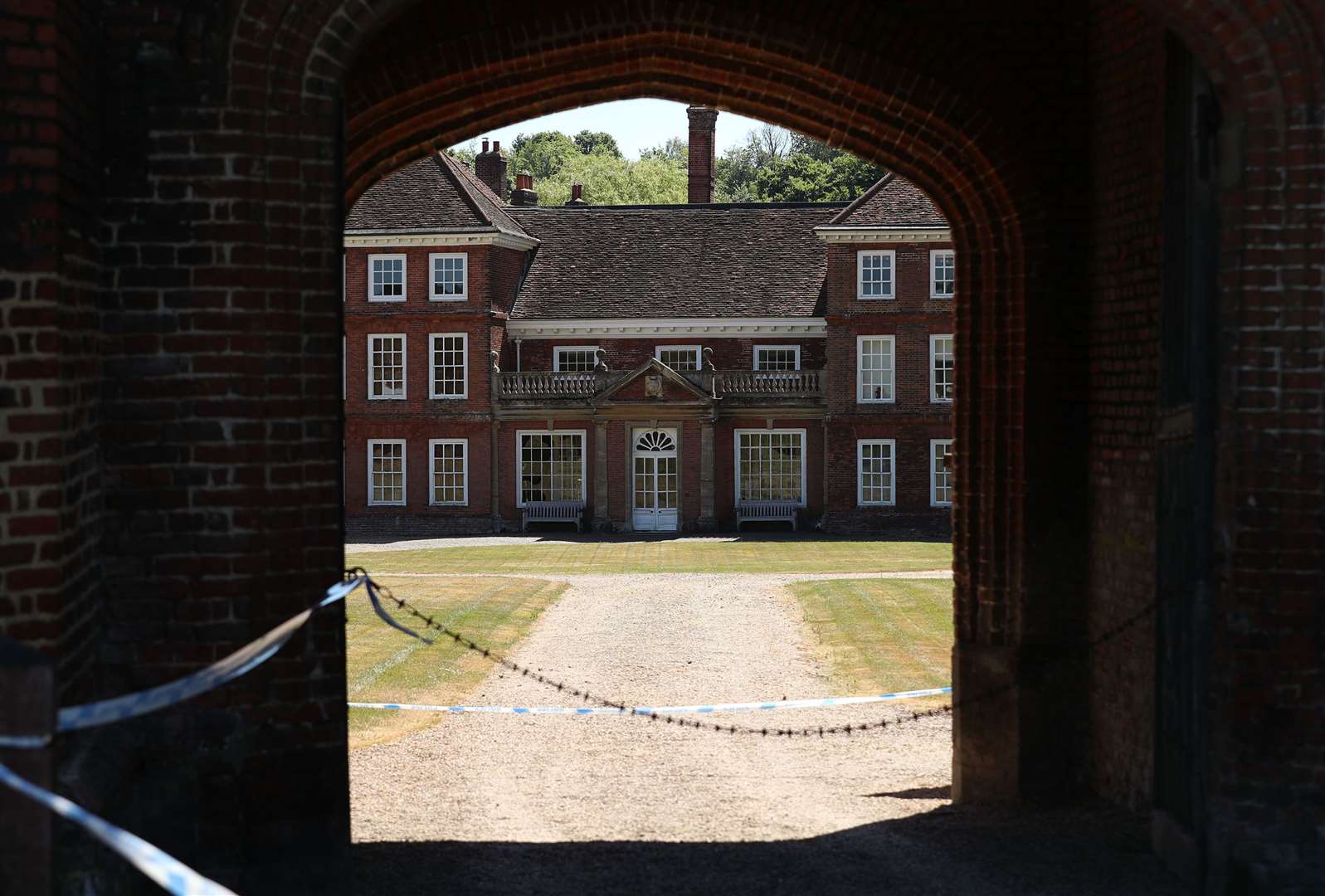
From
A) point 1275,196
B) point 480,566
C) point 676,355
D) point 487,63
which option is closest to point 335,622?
point 487,63

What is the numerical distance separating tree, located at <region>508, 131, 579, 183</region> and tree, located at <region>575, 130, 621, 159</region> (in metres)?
4.16

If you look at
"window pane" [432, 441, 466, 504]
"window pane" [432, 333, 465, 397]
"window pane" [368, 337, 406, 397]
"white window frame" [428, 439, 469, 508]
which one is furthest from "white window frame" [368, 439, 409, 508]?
"window pane" [432, 333, 465, 397]

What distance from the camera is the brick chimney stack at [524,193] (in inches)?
2012

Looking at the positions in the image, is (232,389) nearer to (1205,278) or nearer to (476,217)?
(1205,278)

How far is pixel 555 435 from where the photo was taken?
4338 centimetres

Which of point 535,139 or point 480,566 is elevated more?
point 535,139

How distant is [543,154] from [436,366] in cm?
7516

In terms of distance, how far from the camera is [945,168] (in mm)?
9914

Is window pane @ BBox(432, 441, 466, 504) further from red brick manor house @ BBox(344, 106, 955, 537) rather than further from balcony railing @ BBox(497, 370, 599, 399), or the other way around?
balcony railing @ BBox(497, 370, 599, 399)

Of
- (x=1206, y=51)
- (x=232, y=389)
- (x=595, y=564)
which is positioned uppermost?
(x=1206, y=51)

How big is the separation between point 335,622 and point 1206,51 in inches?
176

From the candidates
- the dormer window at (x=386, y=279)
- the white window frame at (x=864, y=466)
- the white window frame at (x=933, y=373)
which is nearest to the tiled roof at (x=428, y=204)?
the dormer window at (x=386, y=279)

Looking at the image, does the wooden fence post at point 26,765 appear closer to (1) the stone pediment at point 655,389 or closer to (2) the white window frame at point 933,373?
(1) the stone pediment at point 655,389

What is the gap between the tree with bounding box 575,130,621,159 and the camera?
12238 cm
